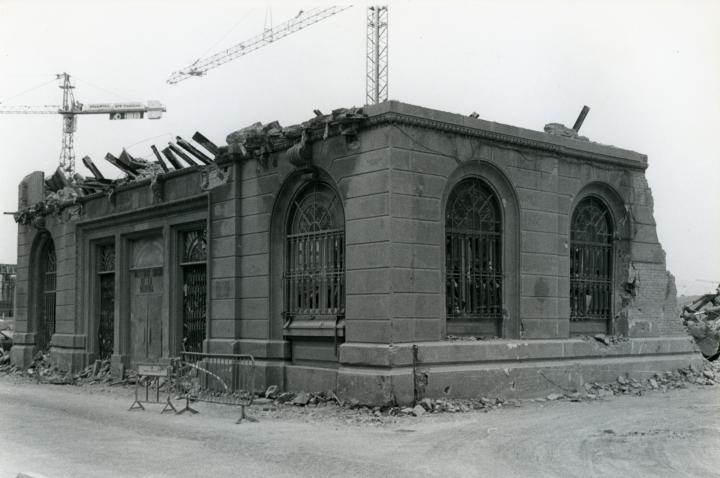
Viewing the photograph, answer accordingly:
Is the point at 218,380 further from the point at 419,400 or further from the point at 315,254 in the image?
the point at 419,400

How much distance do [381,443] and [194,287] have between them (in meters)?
9.18

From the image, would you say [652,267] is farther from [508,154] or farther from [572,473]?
[572,473]

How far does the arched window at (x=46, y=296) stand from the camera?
984 inches

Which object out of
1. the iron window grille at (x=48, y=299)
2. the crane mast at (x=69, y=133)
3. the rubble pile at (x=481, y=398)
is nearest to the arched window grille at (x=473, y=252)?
the rubble pile at (x=481, y=398)

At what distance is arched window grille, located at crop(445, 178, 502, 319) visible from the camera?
1395 cm

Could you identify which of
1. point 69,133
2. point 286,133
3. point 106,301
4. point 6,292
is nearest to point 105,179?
point 106,301

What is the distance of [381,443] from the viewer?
9.92m

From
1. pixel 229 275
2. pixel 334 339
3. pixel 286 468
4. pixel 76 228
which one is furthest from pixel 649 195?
pixel 76 228

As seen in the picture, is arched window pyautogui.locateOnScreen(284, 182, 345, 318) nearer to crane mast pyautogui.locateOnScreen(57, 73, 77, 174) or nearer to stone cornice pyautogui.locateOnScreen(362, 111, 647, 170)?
stone cornice pyautogui.locateOnScreen(362, 111, 647, 170)

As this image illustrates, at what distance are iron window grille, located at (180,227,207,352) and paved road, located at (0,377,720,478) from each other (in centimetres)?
386

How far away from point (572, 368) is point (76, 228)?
48.1ft

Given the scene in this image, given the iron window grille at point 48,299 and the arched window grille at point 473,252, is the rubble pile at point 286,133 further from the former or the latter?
the iron window grille at point 48,299

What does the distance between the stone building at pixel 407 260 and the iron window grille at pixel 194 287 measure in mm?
50

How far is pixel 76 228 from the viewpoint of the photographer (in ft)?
73.4
